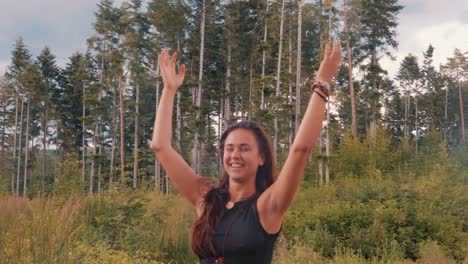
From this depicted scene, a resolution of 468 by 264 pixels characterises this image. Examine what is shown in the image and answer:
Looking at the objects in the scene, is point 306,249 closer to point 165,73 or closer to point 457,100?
point 165,73

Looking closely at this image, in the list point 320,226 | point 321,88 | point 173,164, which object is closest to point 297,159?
point 321,88

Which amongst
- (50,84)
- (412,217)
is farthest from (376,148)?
(50,84)

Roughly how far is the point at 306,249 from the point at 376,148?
1425 cm

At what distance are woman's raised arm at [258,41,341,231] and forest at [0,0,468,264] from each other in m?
2.00

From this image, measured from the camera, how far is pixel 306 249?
745 centimetres

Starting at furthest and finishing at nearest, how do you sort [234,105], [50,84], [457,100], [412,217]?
[457,100] → [50,84] → [234,105] → [412,217]

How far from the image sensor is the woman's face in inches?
80.3

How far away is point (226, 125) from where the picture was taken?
1286 inches

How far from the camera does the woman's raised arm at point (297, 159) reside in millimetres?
1780

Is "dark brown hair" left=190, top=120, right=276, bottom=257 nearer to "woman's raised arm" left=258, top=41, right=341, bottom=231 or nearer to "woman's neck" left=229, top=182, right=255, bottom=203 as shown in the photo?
"woman's neck" left=229, top=182, right=255, bottom=203

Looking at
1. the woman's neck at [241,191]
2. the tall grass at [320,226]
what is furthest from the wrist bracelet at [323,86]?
the tall grass at [320,226]

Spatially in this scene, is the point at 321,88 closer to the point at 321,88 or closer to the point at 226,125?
the point at 321,88

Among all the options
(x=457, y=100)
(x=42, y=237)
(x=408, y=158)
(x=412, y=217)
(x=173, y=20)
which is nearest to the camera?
(x=42, y=237)

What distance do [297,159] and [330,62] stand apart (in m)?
0.43
